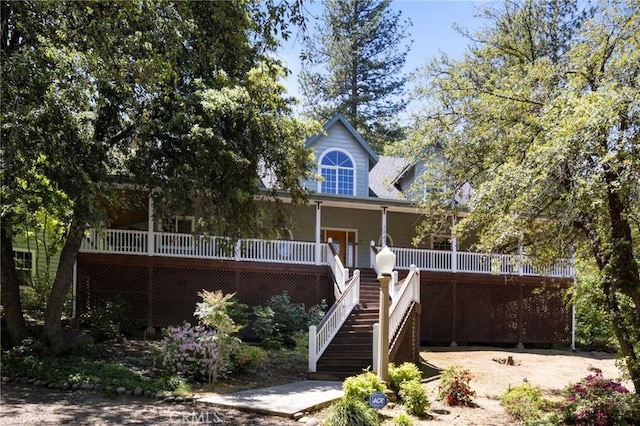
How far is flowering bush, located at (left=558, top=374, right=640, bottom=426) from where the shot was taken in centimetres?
866

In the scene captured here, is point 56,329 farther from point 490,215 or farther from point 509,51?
point 509,51

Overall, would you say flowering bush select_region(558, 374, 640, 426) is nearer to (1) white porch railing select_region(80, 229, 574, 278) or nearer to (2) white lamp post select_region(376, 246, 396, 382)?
(2) white lamp post select_region(376, 246, 396, 382)

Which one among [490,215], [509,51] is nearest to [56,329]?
[490,215]

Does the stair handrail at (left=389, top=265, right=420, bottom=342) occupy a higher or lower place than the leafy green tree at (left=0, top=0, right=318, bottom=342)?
lower

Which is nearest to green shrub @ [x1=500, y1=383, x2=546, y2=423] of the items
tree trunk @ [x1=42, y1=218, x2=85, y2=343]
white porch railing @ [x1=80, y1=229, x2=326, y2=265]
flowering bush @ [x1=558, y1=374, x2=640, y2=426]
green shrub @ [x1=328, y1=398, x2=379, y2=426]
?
flowering bush @ [x1=558, y1=374, x2=640, y2=426]

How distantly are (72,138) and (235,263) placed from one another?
744 cm

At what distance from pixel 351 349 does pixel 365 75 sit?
85.5ft

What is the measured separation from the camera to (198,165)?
1274 centimetres

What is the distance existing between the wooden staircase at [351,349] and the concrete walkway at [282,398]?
3.58 ft

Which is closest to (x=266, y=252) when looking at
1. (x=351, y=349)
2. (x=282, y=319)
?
(x=282, y=319)

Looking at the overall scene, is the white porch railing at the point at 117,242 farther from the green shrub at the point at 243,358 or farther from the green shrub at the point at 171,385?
the green shrub at the point at 171,385

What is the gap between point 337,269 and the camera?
1702 cm

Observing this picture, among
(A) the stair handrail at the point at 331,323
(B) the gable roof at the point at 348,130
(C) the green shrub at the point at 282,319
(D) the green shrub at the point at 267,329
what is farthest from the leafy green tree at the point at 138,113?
(B) the gable roof at the point at 348,130

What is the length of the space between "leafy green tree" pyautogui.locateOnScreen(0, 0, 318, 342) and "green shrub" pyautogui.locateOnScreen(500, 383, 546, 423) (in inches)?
261
